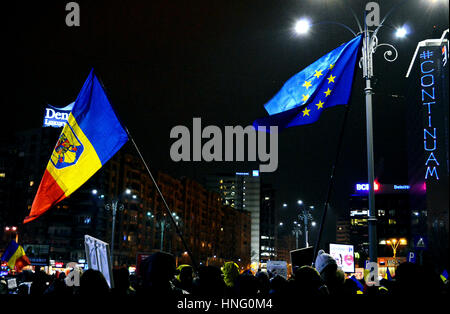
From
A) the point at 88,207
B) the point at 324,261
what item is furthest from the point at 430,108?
the point at 88,207

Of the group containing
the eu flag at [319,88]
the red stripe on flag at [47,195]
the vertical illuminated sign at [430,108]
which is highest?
the vertical illuminated sign at [430,108]

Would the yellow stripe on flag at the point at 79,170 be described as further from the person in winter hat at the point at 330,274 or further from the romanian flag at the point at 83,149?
the person in winter hat at the point at 330,274

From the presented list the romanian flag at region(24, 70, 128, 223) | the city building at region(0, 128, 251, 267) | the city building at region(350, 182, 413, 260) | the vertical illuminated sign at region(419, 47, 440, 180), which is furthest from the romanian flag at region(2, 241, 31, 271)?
the city building at region(350, 182, 413, 260)

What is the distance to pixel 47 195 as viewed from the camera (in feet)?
33.2

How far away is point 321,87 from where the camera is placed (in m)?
12.3

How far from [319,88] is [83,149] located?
235 inches

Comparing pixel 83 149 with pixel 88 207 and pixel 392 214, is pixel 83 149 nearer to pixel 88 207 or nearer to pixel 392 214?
pixel 88 207

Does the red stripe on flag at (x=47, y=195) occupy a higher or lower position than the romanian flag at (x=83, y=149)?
lower

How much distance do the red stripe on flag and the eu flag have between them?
204 inches

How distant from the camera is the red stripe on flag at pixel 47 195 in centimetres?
996

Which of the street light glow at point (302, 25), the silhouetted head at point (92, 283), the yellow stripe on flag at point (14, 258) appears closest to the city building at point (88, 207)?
the yellow stripe on flag at point (14, 258)

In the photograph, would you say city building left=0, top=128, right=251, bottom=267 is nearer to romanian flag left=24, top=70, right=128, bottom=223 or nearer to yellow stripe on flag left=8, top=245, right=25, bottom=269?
yellow stripe on flag left=8, top=245, right=25, bottom=269

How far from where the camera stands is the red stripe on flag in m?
9.96
